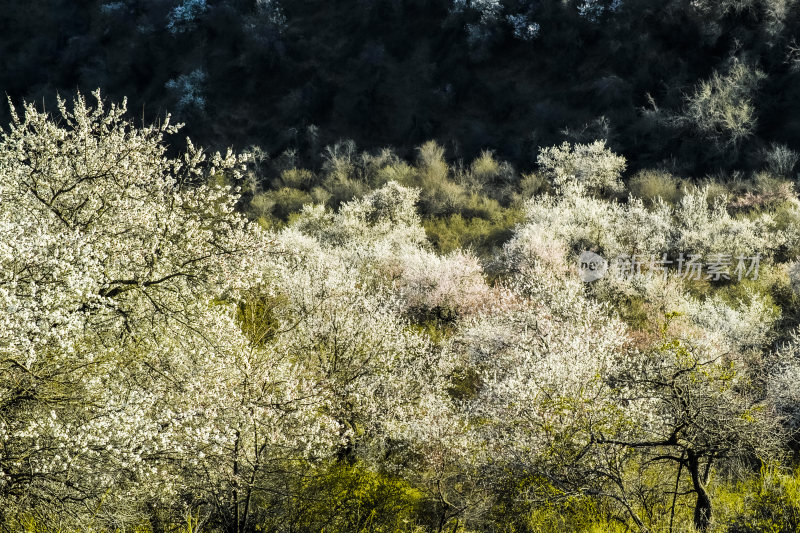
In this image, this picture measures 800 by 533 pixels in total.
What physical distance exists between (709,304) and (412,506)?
671 inches

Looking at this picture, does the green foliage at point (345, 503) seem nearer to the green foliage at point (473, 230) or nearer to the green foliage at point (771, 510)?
the green foliage at point (771, 510)

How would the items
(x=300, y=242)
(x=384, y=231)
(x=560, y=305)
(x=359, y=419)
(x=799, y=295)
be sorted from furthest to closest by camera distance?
(x=384, y=231)
(x=300, y=242)
(x=799, y=295)
(x=560, y=305)
(x=359, y=419)

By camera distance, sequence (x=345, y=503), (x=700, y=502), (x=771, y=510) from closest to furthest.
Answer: (x=771, y=510), (x=700, y=502), (x=345, y=503)

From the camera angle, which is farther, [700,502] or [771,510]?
[700,502]

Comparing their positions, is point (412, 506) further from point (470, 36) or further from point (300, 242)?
point (470, 36)

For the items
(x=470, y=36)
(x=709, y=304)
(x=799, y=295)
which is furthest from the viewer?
(x=470, y=36)

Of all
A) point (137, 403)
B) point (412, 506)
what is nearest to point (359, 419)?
point (412, 506)

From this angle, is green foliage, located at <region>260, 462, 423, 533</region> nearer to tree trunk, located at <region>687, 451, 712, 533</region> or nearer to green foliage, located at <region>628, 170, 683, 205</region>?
tree trunk, located at <region>687, 451, 712, 533</region>

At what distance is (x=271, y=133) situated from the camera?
55094mm
